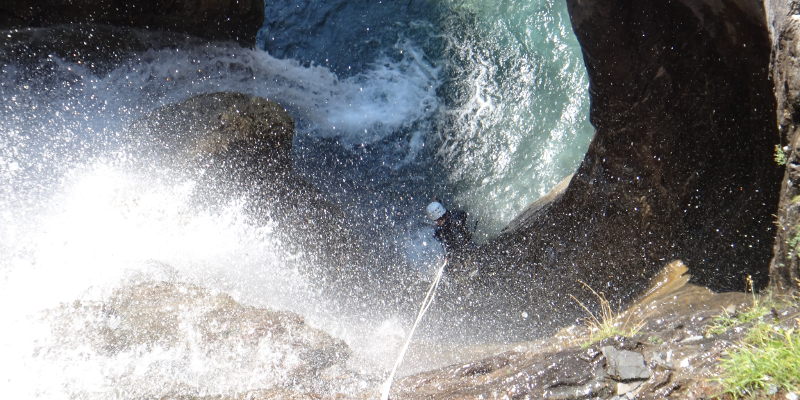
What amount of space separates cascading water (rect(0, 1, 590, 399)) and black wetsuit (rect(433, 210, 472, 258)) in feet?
1.65

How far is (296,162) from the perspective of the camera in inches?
288

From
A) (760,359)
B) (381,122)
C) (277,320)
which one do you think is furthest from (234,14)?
(760,359)

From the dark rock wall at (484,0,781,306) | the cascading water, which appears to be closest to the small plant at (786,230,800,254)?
the dark rock wall at (484,0,781,306)

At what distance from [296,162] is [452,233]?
239 cm

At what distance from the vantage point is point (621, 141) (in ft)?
18.0

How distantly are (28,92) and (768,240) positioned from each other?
813cm

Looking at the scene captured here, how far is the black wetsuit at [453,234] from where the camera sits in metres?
6.60

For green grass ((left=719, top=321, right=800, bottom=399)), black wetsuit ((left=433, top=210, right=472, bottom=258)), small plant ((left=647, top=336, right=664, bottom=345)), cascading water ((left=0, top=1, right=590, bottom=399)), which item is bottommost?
green grass ((left=719, top=321, right=800, bottom=399))

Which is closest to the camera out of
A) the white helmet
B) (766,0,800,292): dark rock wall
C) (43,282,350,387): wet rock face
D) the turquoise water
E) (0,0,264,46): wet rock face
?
(766,0,800,292): dark rock wall

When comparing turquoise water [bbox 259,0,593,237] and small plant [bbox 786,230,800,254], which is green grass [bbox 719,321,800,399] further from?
turquoise water [bbox 259,0,593,237]

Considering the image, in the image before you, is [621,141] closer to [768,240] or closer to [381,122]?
[768,240]

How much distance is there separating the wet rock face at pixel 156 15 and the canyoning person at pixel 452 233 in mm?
4051

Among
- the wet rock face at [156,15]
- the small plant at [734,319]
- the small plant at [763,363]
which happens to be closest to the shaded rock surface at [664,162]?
the small plant at [734,319]

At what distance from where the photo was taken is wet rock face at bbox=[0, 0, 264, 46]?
6.32 metres
